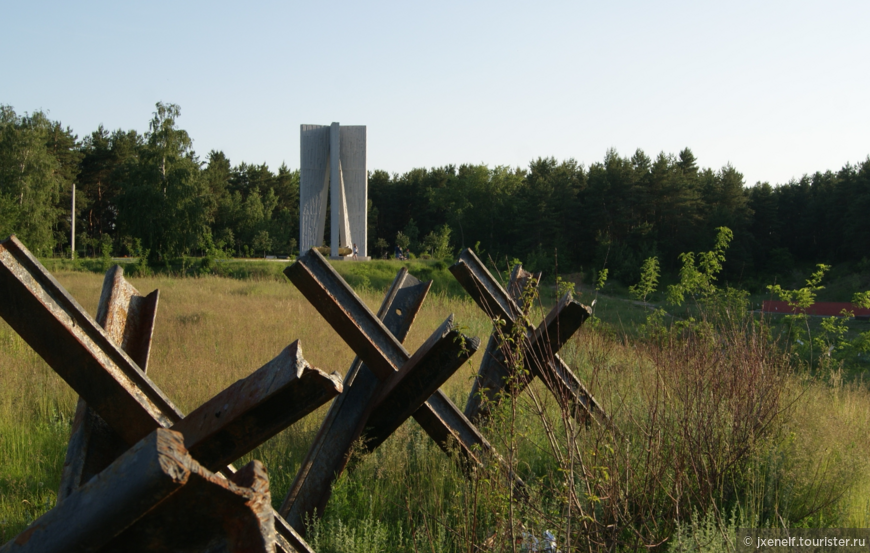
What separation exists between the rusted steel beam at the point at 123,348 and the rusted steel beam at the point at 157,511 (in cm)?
83

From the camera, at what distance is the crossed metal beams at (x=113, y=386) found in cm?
128

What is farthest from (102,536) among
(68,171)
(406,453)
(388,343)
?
(68,171)

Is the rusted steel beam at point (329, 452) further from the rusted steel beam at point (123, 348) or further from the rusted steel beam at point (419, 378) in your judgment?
the rusted steel beam at point (123, 348)

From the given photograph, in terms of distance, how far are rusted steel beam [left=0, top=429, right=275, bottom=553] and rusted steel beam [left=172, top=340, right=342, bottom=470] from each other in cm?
32

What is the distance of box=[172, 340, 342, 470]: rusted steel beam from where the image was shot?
46.9 inches

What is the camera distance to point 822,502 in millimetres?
3258

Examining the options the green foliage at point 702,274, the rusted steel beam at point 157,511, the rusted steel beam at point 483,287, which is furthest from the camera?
the green foliage at point 702,274

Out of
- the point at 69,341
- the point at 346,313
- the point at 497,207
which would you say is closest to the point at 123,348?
the point at 69,341

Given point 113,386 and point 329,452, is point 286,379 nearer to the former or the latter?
point 113,386

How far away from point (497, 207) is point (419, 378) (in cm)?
5268

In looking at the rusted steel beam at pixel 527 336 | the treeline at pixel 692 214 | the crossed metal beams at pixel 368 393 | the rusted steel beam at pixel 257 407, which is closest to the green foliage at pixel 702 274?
the rusted steel beam at pixel 527 336

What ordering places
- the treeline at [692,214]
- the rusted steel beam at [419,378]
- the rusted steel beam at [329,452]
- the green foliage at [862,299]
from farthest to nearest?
the treeline at [692,214] → the green foliage at [862,299] → the rusted steel beam at [329,452] → the rusted steel beam at [419,378]

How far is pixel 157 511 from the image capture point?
853mm

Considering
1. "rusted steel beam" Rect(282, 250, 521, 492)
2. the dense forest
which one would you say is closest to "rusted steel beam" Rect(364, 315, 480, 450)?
"rusted steel beam" Rect(282, 250, 521, 492)
